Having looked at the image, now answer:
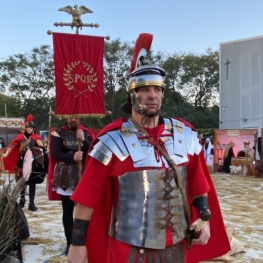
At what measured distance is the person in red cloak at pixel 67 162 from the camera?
428 cm

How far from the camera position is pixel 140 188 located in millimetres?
2018

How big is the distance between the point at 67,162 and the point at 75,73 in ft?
3.18

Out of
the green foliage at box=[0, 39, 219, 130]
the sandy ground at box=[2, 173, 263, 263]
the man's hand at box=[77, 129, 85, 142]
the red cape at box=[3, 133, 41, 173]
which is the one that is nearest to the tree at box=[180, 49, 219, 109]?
the green foliage at box=[0, 39, 219, 130]

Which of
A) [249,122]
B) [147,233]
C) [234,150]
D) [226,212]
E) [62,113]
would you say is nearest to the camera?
[147,233]

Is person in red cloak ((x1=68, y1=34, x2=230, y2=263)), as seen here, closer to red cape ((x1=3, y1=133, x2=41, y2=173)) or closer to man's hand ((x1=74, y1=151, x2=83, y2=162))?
man's hand ((x1=74, y1=151, x2=83, y2=162))

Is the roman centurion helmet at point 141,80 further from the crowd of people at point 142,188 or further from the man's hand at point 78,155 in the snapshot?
the man's hand at point 78,155

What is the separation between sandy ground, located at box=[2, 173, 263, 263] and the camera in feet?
14.8

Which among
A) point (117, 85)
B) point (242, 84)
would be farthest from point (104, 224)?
point (117, 85)

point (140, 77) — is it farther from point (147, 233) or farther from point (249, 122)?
point (249, 122)

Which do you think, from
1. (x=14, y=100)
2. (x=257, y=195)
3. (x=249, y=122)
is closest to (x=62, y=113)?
(x=257, y=195)

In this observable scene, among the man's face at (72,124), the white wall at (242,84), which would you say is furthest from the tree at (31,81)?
the man's face at (72,124)

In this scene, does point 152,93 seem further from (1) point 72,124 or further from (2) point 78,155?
(1) point 72,124

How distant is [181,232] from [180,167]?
13.8 inches

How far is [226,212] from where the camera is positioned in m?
7.10
